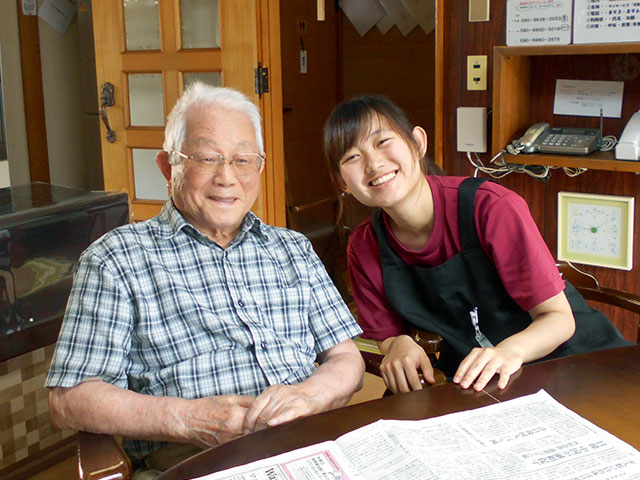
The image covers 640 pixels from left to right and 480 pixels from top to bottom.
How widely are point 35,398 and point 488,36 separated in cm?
207

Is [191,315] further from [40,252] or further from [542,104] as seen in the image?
[542,104]

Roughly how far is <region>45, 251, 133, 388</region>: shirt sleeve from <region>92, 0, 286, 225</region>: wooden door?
6.59 ft

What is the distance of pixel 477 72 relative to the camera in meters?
2.76

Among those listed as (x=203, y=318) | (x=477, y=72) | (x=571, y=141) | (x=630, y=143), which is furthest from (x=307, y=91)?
(x=203, y=318)

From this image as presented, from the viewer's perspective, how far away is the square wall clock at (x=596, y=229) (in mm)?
2598

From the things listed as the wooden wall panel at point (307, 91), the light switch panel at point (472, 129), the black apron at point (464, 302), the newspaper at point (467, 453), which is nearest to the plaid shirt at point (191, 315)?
the black apron at point (464, 302)

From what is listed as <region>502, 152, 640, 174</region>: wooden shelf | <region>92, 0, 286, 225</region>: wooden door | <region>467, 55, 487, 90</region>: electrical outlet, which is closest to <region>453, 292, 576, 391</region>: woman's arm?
<region>502, 152, 640, 174</region>: wooden shelf

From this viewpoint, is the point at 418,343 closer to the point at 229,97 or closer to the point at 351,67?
the point at 229,97

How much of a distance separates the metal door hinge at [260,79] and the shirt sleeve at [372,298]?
1661mm

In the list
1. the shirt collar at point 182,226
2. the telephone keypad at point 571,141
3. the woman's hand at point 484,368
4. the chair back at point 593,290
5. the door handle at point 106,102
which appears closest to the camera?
the woman's hand at point 484,368

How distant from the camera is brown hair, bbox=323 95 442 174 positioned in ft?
5.36

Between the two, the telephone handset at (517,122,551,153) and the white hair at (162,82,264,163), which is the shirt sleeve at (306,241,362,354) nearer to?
the white hair at (162,82,264,163)

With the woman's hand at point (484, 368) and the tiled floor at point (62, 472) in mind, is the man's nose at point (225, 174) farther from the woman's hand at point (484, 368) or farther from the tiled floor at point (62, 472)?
the tiled floor at point (62, 472)

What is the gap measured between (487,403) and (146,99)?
2.84 metres
